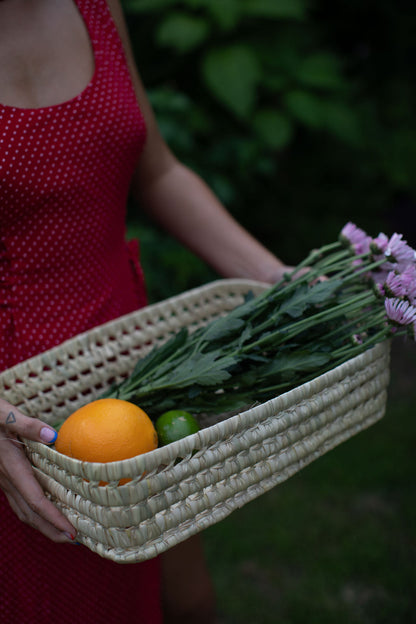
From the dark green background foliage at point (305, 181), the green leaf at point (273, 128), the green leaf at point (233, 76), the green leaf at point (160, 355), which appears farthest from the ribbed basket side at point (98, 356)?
the green leaf at point (273, 128)

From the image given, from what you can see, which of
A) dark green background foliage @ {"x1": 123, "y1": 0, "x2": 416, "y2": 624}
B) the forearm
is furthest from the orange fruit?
dark green background foliage @ {"x1": 123, "y1": 0, "x2": 416, "y2": 624}

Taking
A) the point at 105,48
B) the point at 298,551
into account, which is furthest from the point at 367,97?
the point at 105,48

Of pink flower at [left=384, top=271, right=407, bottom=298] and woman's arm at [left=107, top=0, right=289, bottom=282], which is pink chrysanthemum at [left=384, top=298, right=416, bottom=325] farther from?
woman's arm at [left=107, top=0, right=289, bottom=282]

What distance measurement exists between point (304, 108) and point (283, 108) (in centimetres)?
20

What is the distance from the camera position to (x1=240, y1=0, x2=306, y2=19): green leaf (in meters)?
3.43

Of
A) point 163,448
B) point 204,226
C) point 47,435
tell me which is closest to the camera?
point 163,448

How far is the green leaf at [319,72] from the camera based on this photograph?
12.3 feet

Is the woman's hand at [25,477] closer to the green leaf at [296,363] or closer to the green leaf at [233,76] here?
the green leaf at [296,363]

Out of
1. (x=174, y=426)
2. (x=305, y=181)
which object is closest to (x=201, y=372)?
(x=174, y=426)

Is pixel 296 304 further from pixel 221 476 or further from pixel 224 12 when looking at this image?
pixel 224 12

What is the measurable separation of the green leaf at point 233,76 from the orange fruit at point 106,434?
2.60 meters

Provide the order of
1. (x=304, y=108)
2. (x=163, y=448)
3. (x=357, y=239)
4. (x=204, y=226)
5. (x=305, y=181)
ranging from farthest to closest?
1. (x=305, y=181)
2. (x=304, y=108)
3. (x=204, y=226)
4. (x=357, y=239)
5. (x=163, y=448)

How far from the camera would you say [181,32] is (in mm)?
3277

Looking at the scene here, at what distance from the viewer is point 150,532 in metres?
0.87
